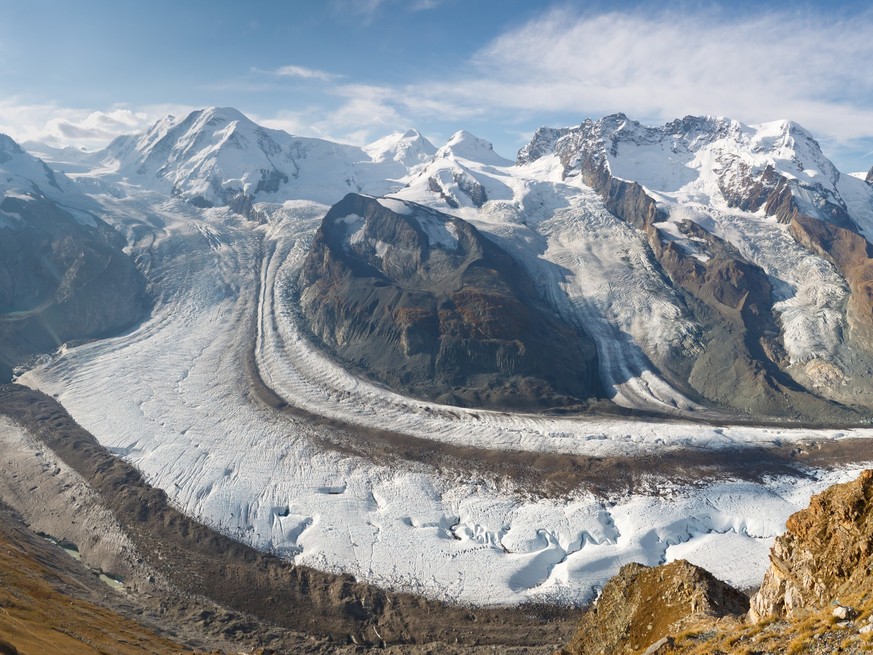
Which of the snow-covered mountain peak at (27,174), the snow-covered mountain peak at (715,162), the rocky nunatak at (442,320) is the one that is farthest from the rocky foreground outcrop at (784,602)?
the snow-covered mountain peak at (27,174)

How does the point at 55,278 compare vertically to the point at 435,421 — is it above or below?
above

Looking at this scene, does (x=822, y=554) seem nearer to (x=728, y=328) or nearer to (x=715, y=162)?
(x=728, y=328)

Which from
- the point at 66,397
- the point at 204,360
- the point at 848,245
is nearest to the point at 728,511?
the point at 204,360

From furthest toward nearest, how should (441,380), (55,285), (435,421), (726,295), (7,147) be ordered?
(7,147), (55,285), (726,295), (441,380), (435,421)

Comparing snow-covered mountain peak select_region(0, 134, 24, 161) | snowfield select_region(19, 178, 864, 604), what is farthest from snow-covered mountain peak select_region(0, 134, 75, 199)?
snowfield select_region(19, 178, 864, 604)

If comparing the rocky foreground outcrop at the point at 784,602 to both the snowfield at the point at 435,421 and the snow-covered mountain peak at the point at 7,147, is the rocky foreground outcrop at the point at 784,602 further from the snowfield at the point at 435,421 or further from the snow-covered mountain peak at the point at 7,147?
the snow-covered mountain peak at the point at 7,147

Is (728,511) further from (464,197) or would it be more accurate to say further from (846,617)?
(464,197)

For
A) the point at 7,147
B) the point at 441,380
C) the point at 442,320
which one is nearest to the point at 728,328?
the point at 442,320
